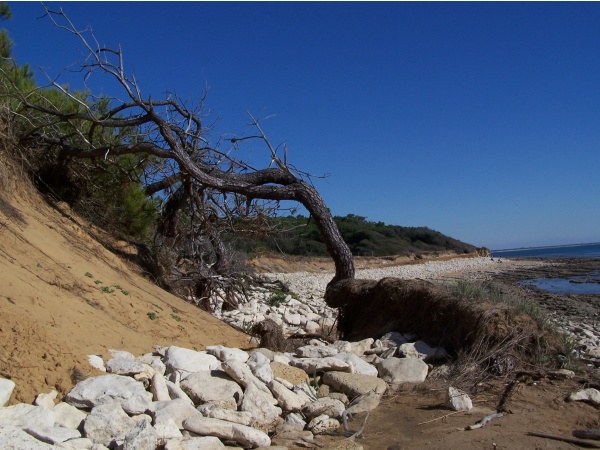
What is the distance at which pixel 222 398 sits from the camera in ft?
16.9

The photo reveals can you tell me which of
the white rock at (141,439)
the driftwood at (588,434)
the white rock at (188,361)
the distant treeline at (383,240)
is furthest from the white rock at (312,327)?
the distant treeline at (383,240)

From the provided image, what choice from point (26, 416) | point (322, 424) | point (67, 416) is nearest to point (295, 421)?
point (322, 424)

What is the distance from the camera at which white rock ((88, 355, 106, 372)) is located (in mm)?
5027

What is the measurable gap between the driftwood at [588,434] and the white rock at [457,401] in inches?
37.3

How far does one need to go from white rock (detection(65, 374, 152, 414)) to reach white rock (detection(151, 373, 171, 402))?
4.4 inches

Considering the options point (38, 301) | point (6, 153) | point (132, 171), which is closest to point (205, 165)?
point (132, 171)

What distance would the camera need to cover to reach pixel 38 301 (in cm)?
563

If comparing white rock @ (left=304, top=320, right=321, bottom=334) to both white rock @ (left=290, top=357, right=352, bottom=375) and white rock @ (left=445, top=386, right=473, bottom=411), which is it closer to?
white rock @ (left=290, top=357, right=352, bottom=375)

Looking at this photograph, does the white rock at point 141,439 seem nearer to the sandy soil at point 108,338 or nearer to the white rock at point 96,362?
the sandy soil at point 108,338

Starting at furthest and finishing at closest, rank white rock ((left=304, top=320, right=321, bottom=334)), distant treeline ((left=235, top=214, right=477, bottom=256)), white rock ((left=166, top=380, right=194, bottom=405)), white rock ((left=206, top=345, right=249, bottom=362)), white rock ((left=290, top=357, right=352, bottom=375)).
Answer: distant treeline ((left=235, top=214, right=477, bottom=256))
white rock ((left=304, top=320, right=321, bottom=334))
white rock ((left=290, top=357, right=352, bottom=375))
white rock ((left=206, top=345, right=249, bottom=362))
white rock ((left=166, top=380, right=194, bottom=405))

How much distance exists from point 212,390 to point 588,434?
3117mm

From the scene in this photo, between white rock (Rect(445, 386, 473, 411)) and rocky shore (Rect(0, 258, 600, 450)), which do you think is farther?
white rock (Rect(445, 386, 473, 411))

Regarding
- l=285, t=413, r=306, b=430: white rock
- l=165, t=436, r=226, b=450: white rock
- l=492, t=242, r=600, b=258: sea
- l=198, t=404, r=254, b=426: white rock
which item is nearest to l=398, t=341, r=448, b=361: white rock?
l=285, t=413, r=306, b=430: white rock

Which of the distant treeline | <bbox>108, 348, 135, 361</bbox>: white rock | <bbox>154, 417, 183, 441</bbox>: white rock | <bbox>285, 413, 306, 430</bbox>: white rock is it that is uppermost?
the distant treeline
